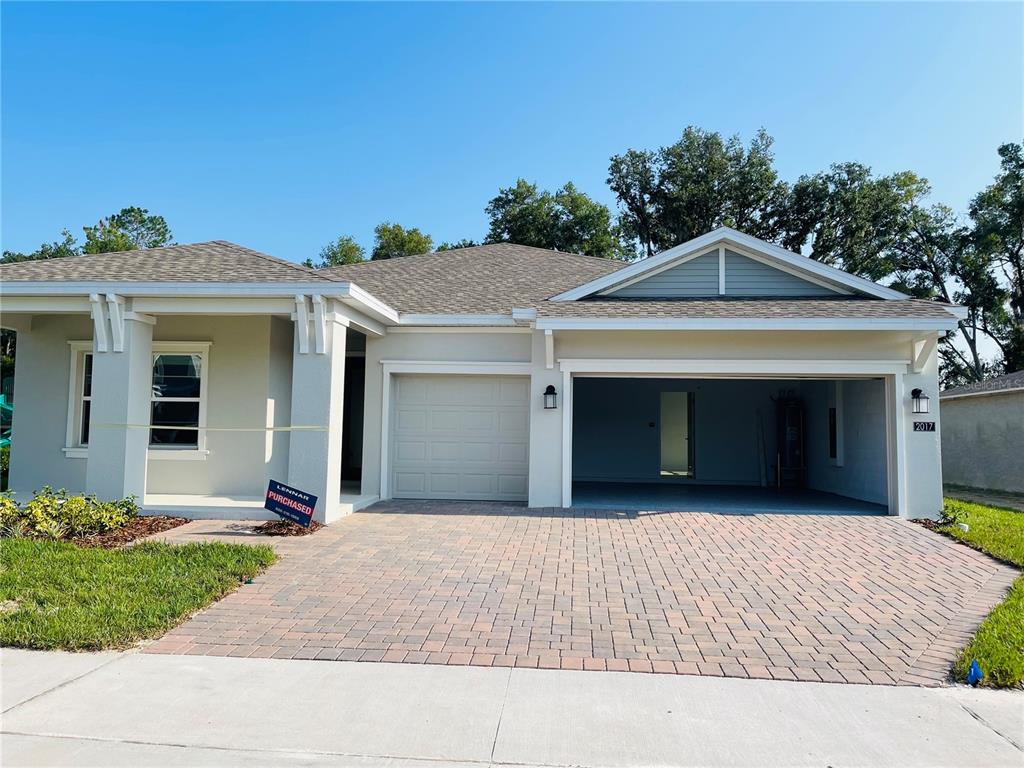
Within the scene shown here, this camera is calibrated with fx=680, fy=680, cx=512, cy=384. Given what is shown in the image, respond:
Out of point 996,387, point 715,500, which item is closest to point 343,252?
point 715,500

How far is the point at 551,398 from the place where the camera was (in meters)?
11.5

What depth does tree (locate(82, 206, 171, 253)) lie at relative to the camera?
3925 cm

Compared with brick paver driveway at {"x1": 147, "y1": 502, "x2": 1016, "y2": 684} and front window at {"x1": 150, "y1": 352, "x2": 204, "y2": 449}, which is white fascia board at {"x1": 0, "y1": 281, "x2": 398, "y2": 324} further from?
brick paver driveway at {"x1": 147, "y1": 502, "x2": 1016, "y2": 684}

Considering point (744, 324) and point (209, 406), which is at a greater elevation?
point (744, 324)

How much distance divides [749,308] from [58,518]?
414 inches

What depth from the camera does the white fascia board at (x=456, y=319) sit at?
1220 centimetres

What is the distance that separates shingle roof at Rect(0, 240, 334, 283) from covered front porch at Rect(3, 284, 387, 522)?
344 millimetres

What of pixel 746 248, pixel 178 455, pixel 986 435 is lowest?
pixel 178 455

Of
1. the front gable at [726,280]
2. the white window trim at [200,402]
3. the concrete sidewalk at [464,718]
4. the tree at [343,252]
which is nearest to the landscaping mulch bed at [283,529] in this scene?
the white window trim at [200,402]

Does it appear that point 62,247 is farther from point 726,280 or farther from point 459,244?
point 726,280

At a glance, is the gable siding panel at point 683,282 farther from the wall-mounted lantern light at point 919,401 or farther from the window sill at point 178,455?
the window sill at point 178,455

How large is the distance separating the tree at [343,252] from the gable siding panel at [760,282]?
29.4m

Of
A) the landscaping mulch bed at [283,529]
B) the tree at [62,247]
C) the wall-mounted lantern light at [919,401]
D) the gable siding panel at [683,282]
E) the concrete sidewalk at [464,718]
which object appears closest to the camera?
the concrete sidewalk at [464,718]

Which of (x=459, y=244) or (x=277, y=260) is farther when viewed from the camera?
(x=459, y=244)
